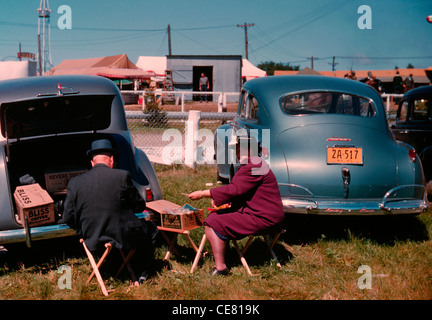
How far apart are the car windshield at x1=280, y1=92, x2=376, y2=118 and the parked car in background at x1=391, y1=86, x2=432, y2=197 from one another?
175cm

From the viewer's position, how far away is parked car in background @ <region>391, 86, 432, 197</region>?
24.3 ft

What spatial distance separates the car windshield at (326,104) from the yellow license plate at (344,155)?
38.3 inches

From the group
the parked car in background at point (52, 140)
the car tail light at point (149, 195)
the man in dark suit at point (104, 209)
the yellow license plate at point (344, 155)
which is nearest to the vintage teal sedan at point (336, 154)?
the yellow license plate at point (344, 155)

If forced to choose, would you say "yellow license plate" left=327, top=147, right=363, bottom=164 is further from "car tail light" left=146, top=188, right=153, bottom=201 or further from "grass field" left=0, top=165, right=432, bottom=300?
"car tail light" left=146, top=188, right=153, bottom=201

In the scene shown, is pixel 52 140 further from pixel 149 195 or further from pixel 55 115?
pixel 149 195

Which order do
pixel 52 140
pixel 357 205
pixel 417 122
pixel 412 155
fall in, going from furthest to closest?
pixel 417 122 → pixel 412 155 → pixel 52 140 → pixel 357 205

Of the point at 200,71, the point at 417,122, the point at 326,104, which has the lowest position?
the point at 417,122

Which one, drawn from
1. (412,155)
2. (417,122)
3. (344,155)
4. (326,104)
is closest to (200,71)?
(417,122)

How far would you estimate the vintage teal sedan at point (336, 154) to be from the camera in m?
4.86

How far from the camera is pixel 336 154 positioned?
16.6 feet

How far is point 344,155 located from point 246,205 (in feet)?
5.17

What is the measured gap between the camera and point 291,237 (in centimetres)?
545
